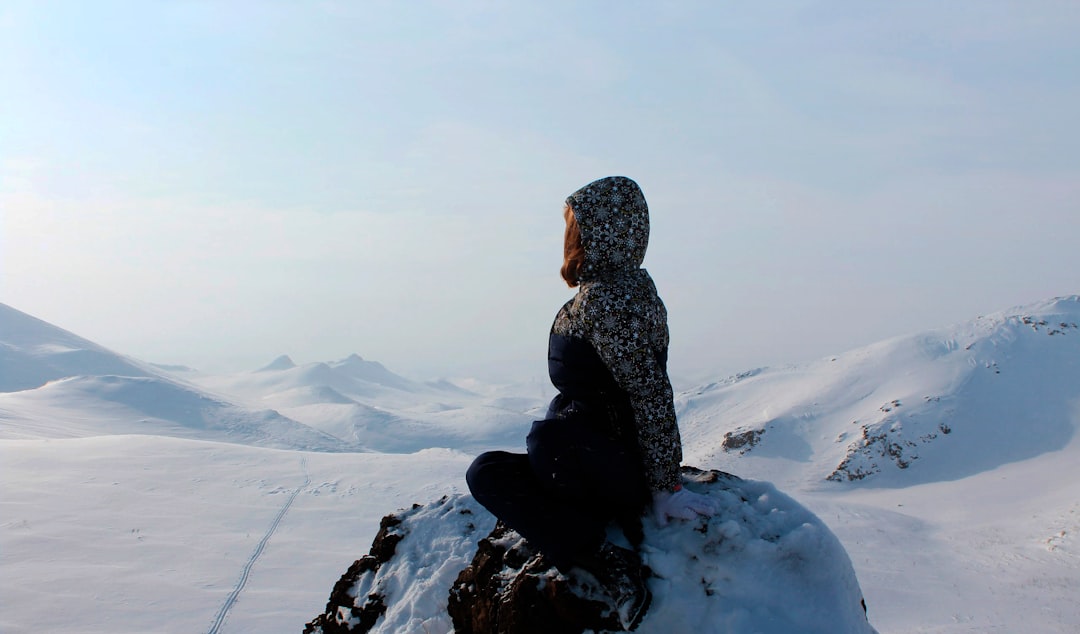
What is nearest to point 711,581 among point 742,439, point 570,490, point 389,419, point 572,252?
point 570,490

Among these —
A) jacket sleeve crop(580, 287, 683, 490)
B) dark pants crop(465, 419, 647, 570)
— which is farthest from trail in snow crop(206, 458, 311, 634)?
jacket sleeve crop(580, 287, 683, 490)

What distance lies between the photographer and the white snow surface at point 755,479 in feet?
43.1

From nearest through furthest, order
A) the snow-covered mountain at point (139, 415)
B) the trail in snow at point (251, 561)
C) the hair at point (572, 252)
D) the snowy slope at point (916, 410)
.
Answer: the hair at point (572, 252) < the trail in snow at point (251, 561) < the snowy slope at point (916, 410) < the snow-covered mountain at point (139, 415)

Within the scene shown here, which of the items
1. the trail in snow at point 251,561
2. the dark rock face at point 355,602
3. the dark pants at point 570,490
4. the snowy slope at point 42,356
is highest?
the snowy slope at point 42,356

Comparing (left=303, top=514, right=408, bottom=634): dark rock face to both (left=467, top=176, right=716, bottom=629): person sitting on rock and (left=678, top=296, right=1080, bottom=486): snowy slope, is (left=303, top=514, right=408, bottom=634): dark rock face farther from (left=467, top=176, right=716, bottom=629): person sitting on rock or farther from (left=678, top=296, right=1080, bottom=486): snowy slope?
(left=678, top=296, right=1080, bottom=486): snowy slope

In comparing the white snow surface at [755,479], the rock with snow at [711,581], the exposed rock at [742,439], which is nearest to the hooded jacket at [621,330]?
the rock with snow at [711,581]

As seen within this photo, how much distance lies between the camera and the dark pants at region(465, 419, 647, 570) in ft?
12.8

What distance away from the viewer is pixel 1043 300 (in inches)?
1452

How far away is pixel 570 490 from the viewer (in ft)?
13.1

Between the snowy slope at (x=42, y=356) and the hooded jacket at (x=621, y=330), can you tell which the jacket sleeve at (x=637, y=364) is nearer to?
the hooded jacket at (x=621, y=330)

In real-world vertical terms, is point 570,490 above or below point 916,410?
above

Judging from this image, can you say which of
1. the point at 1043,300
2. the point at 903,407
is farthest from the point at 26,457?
the point at 1043,300

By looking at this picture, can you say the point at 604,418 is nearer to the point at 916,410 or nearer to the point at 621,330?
the point at 621,330

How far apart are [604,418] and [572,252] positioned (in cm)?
89
